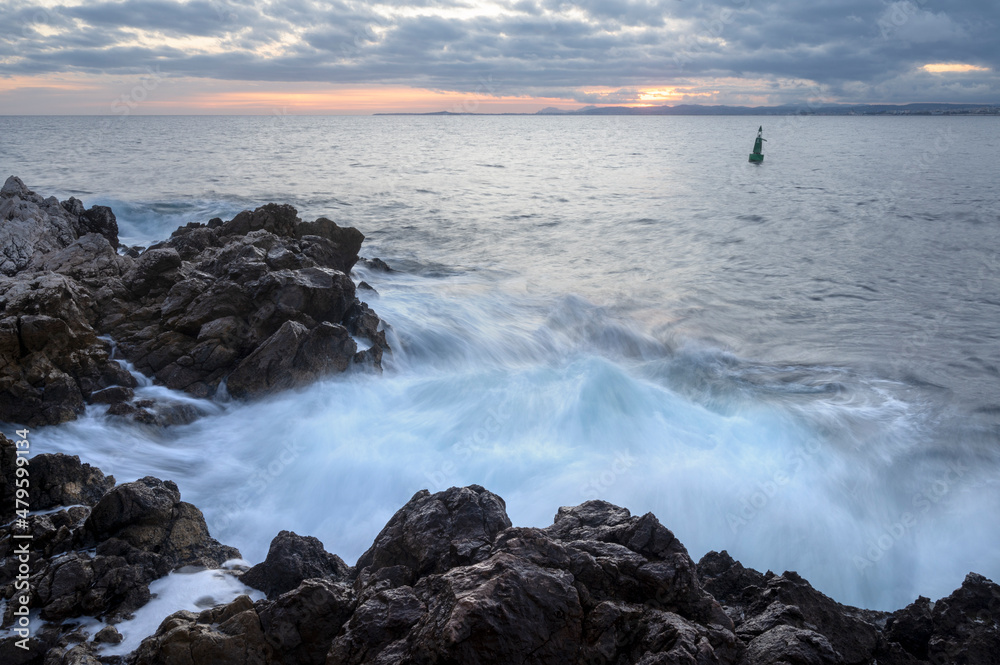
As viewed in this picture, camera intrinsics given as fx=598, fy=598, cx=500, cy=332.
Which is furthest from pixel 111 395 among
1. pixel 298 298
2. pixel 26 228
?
pixel 26 228

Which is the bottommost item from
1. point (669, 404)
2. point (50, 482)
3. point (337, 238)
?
point (669, 404)

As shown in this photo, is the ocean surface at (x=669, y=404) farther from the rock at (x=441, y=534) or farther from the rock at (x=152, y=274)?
the rock at (x=152, y=274)

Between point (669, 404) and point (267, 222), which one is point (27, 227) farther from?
point (669, 404)

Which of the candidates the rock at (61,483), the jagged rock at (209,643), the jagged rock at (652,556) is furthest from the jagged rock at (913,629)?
the rock at (61,483)

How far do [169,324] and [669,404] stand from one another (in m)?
8.55

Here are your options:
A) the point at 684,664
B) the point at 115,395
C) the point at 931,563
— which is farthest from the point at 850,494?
the point at 115,395

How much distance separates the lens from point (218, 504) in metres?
7.38

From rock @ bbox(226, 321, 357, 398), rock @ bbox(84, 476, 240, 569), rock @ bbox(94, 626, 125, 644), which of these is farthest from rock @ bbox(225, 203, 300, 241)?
rock @ bbox(94, 626, 125, 644)

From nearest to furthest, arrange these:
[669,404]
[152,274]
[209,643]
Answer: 1. [209,643]
2. [669,404]
3. [152,274]

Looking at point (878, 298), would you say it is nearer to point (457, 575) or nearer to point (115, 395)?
point (457, 575)

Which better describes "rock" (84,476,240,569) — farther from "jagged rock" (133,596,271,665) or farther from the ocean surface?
"jagged rock" (133,596,271,665)

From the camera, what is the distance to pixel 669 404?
34.2ft

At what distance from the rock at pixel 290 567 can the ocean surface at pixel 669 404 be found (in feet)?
5.39

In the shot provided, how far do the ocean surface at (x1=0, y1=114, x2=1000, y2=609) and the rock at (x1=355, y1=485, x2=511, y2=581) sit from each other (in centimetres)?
232
